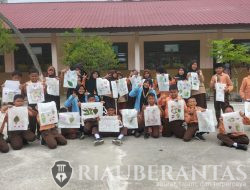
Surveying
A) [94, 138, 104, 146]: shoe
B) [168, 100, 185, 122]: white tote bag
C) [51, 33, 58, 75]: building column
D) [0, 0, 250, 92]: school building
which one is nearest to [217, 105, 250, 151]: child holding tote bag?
[168, 100, 185, 122]: white tote bag

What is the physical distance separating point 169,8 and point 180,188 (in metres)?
15.8

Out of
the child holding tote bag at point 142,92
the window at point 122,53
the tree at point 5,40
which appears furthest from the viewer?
the window at point 122,53

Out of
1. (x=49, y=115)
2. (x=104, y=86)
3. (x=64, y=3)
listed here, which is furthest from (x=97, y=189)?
(x=64, y=3)

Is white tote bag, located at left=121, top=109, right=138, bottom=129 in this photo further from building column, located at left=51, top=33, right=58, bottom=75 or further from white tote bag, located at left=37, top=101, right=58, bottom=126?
building column, located at left=51, top=33, right=58, bottom=75

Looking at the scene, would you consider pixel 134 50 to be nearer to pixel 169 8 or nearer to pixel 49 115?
pixel 169 8

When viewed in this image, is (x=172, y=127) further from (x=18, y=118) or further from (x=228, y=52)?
(x=228, y=52)

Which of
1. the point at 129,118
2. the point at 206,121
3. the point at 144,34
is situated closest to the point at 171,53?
the point at 144,34

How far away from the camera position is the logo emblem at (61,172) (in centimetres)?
540

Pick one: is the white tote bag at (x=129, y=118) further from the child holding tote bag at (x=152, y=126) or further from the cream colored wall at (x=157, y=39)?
the cream colored wall at (x=157, y=39)

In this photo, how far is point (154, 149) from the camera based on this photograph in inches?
273

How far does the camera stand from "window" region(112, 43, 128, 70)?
17.2 metres

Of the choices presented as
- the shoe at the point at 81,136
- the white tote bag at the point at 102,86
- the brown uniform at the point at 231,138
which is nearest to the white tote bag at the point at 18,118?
the shoe at the point at 81,136

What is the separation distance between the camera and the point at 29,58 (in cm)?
1752

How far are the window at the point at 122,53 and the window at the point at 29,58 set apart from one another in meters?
3.10
